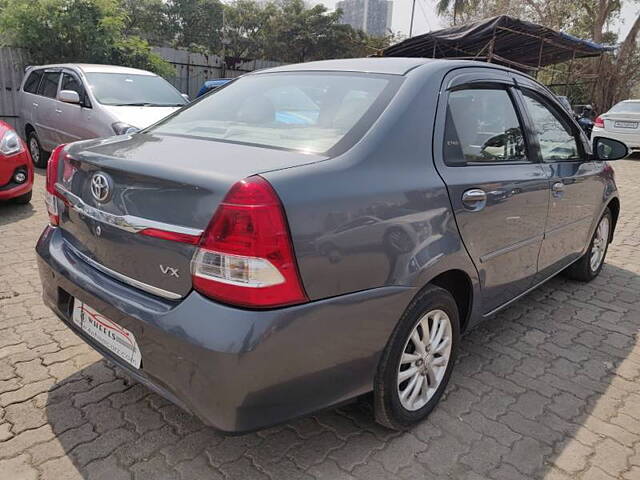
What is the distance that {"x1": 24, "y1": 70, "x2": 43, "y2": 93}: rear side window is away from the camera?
8.18 m

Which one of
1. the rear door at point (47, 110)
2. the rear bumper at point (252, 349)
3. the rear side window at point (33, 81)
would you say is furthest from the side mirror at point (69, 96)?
the rear bumper at point (252, 349)

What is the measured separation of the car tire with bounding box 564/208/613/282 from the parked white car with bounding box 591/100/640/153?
10410 millimetres

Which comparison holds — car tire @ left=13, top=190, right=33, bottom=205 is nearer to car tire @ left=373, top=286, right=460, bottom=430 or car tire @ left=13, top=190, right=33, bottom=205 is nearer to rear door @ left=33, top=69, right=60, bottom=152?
rear door @ left=33, top=69, right=60, bottom=152

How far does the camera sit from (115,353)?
6.56ft

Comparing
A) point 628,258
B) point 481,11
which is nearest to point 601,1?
point 481,11

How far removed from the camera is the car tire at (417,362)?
6.82 ft

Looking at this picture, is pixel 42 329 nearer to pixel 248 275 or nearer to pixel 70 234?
pixel 70 234

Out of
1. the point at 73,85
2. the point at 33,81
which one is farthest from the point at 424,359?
the point at 33,81

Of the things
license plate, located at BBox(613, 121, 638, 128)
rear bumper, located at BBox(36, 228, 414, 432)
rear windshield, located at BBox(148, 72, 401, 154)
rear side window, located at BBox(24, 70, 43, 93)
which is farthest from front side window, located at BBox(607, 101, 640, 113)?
rear bumper, located at BBox(36, 228, 414, 432)

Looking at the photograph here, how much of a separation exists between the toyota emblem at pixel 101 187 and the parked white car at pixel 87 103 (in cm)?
443

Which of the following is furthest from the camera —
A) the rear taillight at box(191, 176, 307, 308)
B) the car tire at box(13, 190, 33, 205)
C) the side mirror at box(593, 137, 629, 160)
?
the car tire at box(13, 190, 33, 205)

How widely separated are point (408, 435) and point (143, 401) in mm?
1233

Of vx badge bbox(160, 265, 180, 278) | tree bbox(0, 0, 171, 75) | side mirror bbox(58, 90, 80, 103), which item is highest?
tree bbox(0, 0, 171, 75)

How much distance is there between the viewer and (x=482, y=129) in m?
2.64
